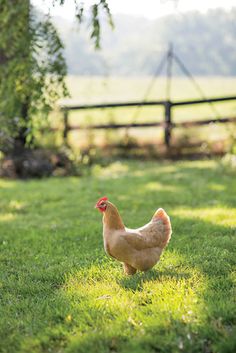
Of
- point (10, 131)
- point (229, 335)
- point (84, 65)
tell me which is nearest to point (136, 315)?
point (229, 335)

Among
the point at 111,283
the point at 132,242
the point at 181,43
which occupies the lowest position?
the point at 111,283

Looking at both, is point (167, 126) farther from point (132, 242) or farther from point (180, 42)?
point (180, 42)

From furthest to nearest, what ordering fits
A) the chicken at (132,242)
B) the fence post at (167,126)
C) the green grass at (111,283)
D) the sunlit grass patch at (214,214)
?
the fence post at (167,126) < the sunlit grass patch at (214,214) < the chicken at (132,242) < the green grass at (111,283)

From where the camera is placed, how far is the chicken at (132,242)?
5.06 meters

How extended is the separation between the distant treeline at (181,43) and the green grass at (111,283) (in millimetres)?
106109

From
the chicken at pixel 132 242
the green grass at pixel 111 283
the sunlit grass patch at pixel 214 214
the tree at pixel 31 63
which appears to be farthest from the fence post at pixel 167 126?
the chicken at pixel 132 242

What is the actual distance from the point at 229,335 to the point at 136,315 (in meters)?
0.77

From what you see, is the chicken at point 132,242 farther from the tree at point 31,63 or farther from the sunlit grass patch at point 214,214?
the tree at point 31,63

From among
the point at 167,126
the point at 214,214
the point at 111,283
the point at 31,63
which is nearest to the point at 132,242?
Result: the point at 111,283

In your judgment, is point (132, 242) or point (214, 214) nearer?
point (132, 242)

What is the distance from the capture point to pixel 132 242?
200 inches

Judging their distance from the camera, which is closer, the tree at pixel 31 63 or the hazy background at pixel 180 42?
the tree at pixel 31 63

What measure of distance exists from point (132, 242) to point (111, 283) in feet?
1.43

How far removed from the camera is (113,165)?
1538 centimetres
